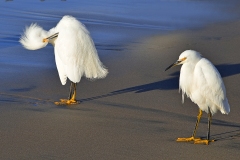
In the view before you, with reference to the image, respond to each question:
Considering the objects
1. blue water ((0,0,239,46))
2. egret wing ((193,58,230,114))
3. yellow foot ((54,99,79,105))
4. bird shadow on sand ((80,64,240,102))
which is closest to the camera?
egret wing ((193,58,230,114))

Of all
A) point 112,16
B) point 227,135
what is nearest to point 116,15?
point 112,16

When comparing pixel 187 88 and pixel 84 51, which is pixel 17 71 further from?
pixel 187 88

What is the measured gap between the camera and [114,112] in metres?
7.75

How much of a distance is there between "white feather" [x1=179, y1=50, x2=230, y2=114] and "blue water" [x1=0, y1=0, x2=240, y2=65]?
4.57 m

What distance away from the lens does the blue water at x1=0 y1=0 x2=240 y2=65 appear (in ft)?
41.8

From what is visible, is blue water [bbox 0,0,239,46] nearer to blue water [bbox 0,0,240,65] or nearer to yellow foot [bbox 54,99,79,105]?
blue water [bbox 0,0,240,65]

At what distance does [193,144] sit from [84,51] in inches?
107

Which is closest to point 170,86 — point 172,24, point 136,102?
point 136,102

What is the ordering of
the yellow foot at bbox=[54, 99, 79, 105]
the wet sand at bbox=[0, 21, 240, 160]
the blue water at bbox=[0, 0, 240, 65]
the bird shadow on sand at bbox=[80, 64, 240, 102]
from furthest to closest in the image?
the blue water at bbox=[0, 0, 240, 65]
the bird shadow on sand at bbox=[80, 64, 240, 102]
the yellow foot at bbox=[54, 99, 79, 105]
the wet sand at bbox=[0, 21, 240, 160]

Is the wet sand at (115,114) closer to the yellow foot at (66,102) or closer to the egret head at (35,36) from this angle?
the yellow foot at (66,102)

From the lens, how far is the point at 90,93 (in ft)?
29.1

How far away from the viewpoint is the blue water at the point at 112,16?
502 inches

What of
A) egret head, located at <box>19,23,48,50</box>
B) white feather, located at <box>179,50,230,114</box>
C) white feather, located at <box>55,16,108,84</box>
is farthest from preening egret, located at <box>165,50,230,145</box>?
egret head, located at <box>19,23,48,50</box>

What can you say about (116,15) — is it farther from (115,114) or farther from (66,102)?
(115,114)
